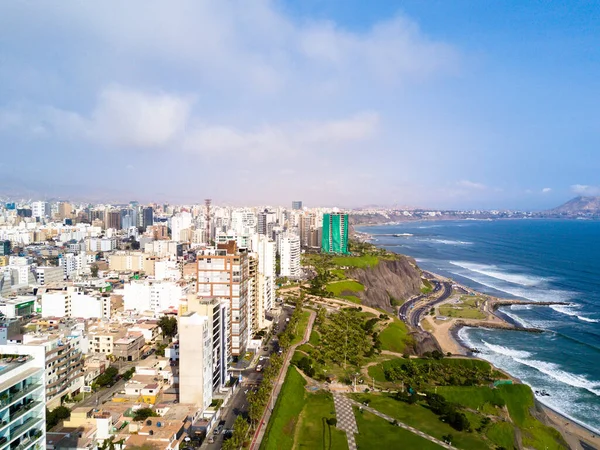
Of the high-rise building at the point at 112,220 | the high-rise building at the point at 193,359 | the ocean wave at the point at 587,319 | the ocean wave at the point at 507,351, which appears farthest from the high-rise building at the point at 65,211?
the ocean wave at the point at 587,319

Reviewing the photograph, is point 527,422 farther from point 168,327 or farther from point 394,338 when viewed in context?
point 168,327

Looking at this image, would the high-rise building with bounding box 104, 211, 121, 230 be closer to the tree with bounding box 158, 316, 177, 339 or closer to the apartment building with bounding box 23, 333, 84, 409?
the tree with bounding box 158, 316, 177, 339

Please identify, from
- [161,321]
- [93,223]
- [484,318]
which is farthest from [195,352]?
[93,223]

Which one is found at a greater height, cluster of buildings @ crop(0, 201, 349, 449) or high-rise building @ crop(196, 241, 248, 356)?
A: high-rise building @ crop(196, 241, 248, 356)

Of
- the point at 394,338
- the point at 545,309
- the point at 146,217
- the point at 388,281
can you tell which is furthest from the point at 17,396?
the point at 146,217

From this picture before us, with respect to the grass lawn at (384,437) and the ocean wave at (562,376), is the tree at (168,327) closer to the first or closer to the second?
the grass lawn at (384,437)

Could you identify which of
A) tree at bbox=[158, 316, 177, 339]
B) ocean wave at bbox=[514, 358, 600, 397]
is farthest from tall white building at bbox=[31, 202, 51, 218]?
ocean wave at bbox=[514, 358, 600, 397]
